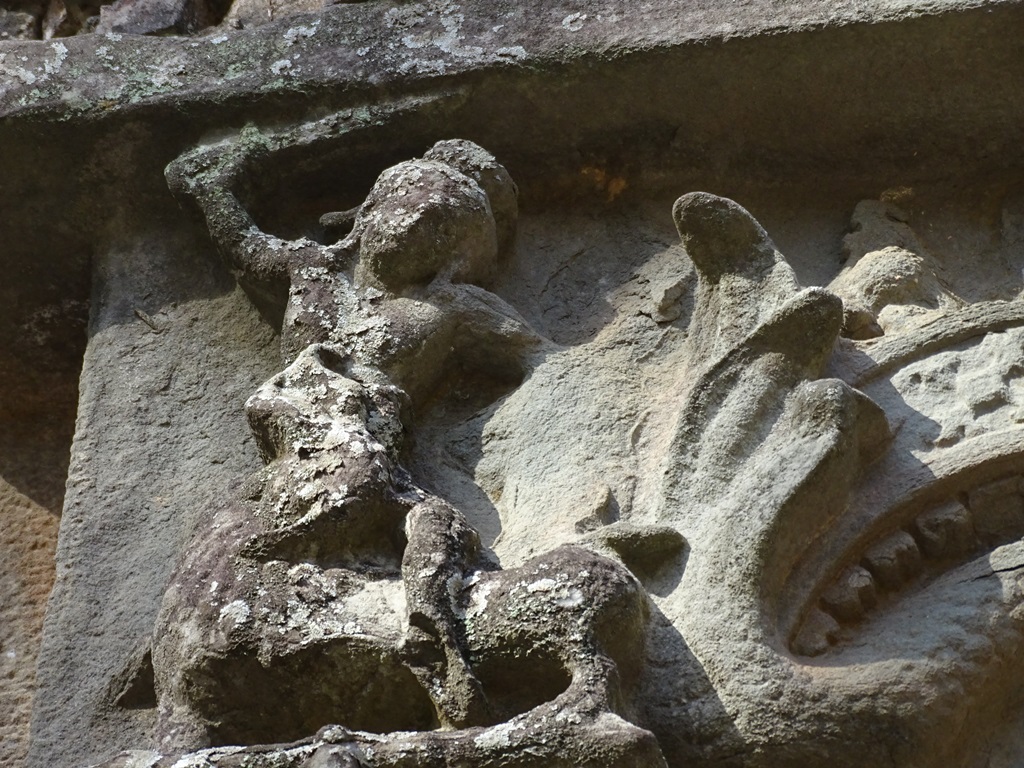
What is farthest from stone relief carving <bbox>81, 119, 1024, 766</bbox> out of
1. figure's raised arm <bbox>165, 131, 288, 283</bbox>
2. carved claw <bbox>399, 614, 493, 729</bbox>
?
figure's raised arm <bbox>165, 131, 288, 283</bbox>

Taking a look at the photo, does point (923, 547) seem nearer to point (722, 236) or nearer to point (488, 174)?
point (722, 236)

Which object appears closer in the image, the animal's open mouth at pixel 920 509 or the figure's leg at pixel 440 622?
the figure's leg at pixel 440 622

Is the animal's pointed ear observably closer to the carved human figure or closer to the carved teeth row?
the carved human figure

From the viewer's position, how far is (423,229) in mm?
2510

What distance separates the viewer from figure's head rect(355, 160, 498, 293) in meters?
2.51

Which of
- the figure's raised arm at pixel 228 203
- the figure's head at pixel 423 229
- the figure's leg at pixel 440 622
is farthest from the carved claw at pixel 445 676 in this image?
the figure's raised arm at pixel 228 203

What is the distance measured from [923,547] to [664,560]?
37 cm

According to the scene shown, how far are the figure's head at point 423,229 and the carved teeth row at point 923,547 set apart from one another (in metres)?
0.93

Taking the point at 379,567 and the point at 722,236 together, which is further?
the point at 722,236

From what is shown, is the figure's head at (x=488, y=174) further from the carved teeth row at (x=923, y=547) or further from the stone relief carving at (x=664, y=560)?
the carved teeth row at (x=923, y=547)

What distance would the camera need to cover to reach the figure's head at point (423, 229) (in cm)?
251

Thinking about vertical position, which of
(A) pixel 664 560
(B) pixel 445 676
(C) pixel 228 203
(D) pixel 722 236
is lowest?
(B) pixel 445 676

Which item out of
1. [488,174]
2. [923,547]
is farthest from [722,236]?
[923,547]

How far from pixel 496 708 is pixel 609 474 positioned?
51 cm
